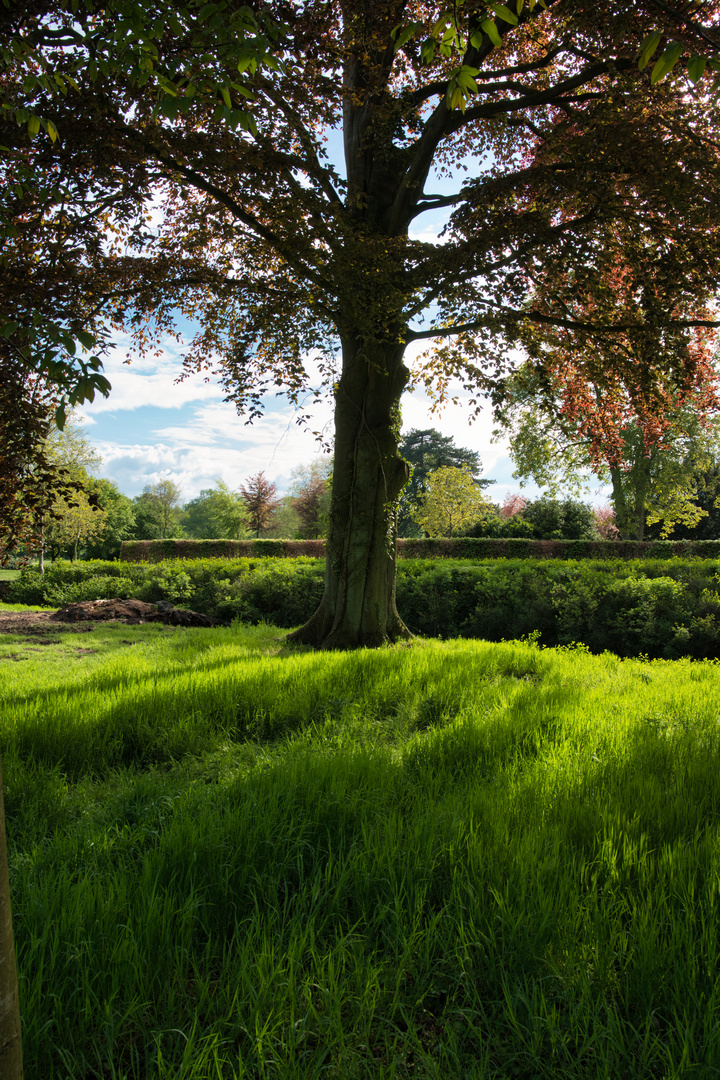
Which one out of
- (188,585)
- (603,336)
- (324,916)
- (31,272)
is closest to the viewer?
(324,916)

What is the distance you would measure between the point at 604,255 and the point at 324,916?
7.42 m

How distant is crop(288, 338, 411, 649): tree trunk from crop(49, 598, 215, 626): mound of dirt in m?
3.67

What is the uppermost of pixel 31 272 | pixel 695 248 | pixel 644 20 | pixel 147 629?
pixel 644 20

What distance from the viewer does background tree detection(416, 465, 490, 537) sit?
33281mm

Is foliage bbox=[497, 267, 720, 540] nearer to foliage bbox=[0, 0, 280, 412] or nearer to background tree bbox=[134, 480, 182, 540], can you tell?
foliage bbox=[0, 0, 280, 412]

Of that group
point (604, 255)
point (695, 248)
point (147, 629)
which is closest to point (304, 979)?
point (604, 255)

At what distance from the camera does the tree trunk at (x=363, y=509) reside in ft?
27.4

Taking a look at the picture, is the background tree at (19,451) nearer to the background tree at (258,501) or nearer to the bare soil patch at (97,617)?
the bare soil patch at (97,617)

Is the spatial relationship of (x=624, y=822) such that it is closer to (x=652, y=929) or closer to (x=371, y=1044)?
(x=652, y=929)

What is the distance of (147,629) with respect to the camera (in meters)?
10.1

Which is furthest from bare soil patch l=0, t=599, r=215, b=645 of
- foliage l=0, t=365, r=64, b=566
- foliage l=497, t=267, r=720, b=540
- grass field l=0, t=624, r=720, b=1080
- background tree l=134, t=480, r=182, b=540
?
background tree l=134, t=480, r=182, b=540

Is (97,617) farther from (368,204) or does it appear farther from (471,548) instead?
(471,548)

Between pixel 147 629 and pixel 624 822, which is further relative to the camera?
pixel 147 629

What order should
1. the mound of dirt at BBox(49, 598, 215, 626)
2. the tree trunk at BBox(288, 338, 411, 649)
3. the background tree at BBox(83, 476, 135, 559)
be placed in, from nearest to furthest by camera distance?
the tree trunk at BBox(288, 338, 411, 649) → the mound of dirt at BBox(49, 598, 215, 626) → the background tree at BBox(83, 476, 135, 559)
